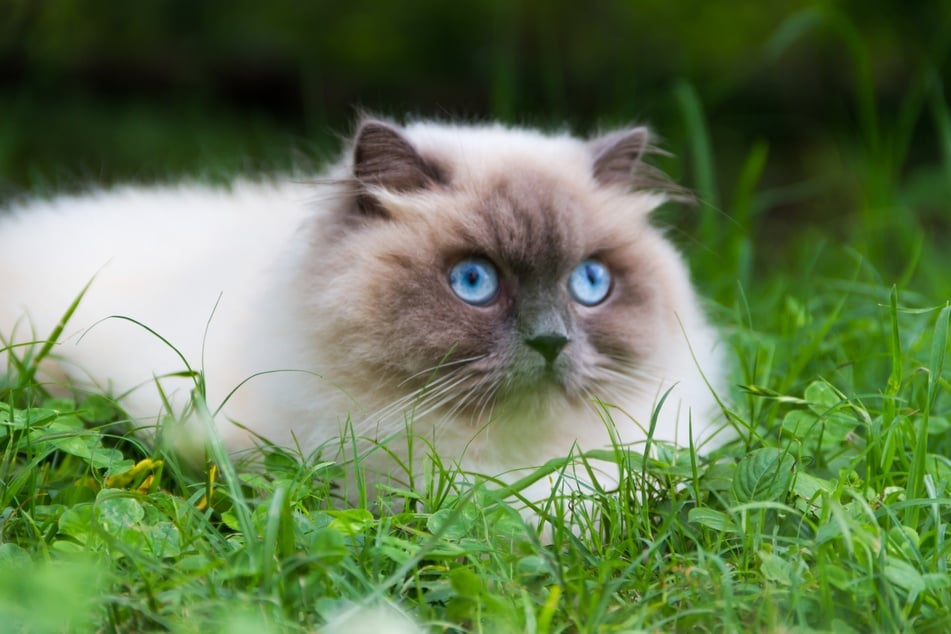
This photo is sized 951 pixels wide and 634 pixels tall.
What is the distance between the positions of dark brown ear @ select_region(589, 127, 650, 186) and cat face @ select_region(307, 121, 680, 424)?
0.42 feet

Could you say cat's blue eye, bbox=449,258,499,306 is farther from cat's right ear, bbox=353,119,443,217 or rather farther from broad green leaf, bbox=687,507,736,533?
broad green leaf, bbox=687,507,736,533

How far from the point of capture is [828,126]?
6988 millimetres

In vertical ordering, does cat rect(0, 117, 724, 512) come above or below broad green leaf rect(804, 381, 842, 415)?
above

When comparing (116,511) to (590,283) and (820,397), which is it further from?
(820,397)

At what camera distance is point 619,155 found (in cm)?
276

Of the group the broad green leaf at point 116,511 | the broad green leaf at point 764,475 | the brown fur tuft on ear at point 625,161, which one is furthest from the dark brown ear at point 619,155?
the broad green leaf at point 116,511

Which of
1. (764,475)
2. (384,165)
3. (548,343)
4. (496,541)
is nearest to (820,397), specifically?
(764,475)

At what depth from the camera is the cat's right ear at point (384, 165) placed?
96.3 inches

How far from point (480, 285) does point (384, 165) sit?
0.41 meters

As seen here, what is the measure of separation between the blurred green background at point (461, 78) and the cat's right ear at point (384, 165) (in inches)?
107

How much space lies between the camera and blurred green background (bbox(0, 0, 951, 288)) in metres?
5.82

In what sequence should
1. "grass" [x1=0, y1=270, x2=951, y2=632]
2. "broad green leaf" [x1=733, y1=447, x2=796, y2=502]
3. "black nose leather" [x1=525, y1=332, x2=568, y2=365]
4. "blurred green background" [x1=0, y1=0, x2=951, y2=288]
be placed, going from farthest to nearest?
1. "blurred green background" [x1=0, y1=0, x2=951, y2=288]
2. "black nose leather" [x1=525, y1=332, x2=568, y2=365]
3. "broad green leaf" [x1=733, y1=447, x2=796, y2=502]
4. "grass" [x1=0, y1=270, x2=951, y2=632]

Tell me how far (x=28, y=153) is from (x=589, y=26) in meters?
3.55

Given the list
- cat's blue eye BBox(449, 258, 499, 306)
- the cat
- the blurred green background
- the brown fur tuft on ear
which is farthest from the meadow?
the blurred green background
